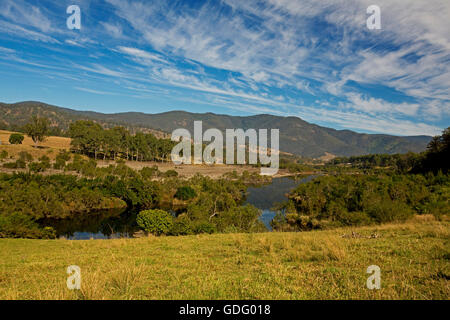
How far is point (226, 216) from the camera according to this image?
32750mm

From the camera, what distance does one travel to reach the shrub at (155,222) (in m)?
27.0

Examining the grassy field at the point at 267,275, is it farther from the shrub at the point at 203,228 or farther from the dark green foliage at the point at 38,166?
the dark green foliage at the point at 38,166

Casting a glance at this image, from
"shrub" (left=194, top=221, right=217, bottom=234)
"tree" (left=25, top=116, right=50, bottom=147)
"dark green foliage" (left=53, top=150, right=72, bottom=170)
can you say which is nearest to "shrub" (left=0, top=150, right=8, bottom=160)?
"dark green foliage" (left=53, top=150, right=72, bottom=170)

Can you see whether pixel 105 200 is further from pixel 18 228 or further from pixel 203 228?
pixel 203 228

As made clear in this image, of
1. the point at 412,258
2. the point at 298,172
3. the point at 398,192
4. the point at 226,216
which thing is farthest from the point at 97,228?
the point at 298,172

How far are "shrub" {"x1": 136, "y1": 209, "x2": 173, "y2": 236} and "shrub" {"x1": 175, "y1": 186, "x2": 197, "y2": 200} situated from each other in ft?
112

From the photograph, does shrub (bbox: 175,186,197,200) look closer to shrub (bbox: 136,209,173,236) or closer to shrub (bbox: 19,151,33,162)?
shrub (bbox: 136,209,173,236)

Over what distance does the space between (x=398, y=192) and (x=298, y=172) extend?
405ft

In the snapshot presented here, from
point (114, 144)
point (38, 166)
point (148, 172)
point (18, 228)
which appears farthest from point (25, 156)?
point (18, 228)

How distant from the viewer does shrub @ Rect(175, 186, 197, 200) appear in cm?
6222

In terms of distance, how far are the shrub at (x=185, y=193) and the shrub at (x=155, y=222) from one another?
112 ft

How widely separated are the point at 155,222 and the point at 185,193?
3522 cm

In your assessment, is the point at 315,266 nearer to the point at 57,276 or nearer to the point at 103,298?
the point at 103,298

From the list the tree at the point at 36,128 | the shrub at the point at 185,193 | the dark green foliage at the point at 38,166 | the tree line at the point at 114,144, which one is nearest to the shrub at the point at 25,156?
Answer: the dark green foliage at the point at 38,166
